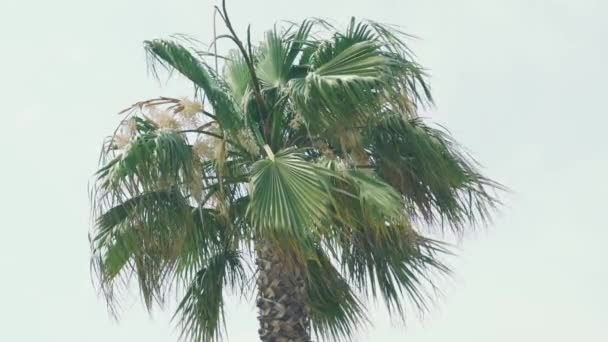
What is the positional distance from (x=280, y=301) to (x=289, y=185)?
1280mm

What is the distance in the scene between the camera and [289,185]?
32.4 ft

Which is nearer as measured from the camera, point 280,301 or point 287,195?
point 287,195

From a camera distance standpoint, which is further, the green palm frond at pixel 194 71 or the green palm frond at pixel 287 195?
the green palm frond at pixel 194 71

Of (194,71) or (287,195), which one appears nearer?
(287,195)

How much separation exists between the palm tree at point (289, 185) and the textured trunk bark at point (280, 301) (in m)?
0.01

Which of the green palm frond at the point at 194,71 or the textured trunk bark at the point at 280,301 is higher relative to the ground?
the green palm frond at the point at 194,71

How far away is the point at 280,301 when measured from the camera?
10602 mm

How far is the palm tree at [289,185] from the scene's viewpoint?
1015cm

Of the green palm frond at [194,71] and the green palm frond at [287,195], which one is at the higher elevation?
the green palm frond at [194,71]

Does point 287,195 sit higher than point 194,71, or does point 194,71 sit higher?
point 194,71

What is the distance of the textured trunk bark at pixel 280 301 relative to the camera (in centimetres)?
1052

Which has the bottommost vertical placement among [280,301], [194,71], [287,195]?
[280,301]

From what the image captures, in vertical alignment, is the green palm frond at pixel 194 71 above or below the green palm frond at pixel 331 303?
above

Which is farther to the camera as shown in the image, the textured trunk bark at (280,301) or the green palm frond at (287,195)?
the textured trunk bark at (280,301)
